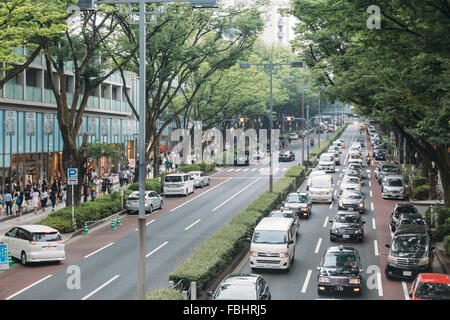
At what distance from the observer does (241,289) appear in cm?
1579

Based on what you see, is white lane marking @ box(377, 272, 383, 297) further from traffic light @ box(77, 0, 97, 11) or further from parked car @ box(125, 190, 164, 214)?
parked car @ box(125, 190, 164, 214)

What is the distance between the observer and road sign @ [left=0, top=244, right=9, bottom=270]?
2284cm

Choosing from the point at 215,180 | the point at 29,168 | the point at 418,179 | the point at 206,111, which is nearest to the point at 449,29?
the point at 418,179

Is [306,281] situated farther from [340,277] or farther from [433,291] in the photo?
[433,291]

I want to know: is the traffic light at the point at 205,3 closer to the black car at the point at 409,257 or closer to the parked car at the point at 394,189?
the black car at the point at 409,257

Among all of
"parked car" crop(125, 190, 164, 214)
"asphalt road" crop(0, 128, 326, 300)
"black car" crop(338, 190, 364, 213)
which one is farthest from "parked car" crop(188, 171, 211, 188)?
"black car" crop(338, 190, 364, 213)

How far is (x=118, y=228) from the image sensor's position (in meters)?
32.7

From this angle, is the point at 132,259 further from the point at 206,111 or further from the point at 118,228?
the point at 206,111

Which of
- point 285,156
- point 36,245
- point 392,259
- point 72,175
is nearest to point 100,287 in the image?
point 36,245

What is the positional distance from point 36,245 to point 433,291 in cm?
1597

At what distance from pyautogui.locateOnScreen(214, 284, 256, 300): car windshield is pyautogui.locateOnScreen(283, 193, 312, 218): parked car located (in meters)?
19.7

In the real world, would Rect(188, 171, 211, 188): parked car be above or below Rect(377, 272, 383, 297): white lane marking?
above

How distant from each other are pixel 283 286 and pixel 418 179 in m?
28.3

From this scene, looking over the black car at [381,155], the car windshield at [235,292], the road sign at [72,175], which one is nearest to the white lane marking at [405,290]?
the car windshield at [235,292]
